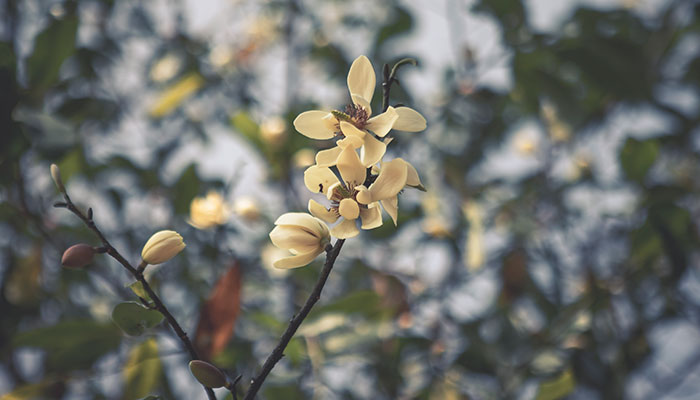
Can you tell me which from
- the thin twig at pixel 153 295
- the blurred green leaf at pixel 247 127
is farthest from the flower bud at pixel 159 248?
the blurred green leaf at pixel 247 127

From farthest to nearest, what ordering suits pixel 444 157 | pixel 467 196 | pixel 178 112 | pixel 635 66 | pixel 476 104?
pixel 178 112 < pixel 476 104 < pixel 444 157 < pixel 467 196 < pixel 635 66

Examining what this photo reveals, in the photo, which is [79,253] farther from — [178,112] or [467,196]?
[178,112]

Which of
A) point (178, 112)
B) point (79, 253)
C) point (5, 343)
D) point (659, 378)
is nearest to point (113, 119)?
point (178, 112)

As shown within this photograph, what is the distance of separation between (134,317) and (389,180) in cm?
22

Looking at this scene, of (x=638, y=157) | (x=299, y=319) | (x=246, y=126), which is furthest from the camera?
(x=246, y=126)

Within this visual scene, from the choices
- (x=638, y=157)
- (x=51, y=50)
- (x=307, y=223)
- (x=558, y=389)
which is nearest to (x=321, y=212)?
(x=307, y=223)

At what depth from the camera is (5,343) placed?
79 centimetres

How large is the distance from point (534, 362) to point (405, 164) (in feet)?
1.99

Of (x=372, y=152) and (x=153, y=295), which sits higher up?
(x=372, y=152)

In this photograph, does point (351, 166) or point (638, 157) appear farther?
point (638, 157)

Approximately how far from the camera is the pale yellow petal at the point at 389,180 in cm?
35

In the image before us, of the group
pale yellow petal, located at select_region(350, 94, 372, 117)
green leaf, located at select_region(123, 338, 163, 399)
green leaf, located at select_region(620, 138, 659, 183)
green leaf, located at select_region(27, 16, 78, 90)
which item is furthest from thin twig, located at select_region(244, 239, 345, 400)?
green leaf, located at select_region(620, 138, 659, 183)

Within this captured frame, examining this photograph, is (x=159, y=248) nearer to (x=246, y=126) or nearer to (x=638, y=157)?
(x=246, y=126)

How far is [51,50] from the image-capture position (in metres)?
0.70
